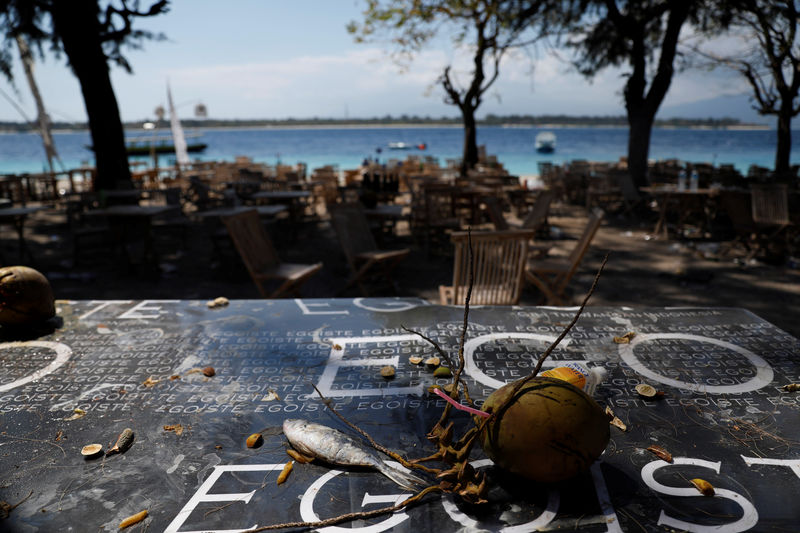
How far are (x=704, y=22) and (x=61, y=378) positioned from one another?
15.1 metres

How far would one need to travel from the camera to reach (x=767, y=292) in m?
5.56

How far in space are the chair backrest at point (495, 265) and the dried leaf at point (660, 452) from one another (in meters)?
2.14

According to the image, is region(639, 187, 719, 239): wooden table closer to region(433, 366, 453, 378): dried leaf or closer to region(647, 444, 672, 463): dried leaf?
region(433, 366, 453, 378): dried leaf

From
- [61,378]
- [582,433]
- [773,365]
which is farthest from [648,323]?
[61,378]

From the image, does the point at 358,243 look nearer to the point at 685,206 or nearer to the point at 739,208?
the point at 739,208

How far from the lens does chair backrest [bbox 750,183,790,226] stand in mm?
6973

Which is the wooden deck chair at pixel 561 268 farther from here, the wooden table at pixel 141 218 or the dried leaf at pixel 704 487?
the wooden table at pixel 141 218

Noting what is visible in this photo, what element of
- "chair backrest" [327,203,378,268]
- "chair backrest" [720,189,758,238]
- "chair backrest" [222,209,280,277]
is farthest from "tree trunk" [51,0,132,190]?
"chair backrest" [720,189,758,238]

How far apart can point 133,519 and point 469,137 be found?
43.7 ft

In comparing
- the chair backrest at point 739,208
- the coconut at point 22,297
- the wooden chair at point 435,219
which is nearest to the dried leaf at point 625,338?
the coconut at point 22,297

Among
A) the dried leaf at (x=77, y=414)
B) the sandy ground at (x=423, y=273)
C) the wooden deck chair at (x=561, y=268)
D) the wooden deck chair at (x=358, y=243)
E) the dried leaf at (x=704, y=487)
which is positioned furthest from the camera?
the sandy ground at (x=423, y=273)

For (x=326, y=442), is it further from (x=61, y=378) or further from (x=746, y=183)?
(x=746, y=183)

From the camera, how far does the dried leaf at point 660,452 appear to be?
131cm

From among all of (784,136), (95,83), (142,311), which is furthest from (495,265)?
(784,136)
